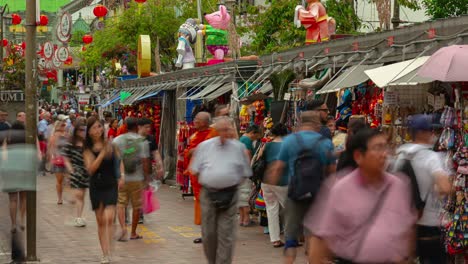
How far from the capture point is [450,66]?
30.5 feet

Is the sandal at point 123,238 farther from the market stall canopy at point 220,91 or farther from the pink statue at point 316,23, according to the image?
the pink statue at point 316,23

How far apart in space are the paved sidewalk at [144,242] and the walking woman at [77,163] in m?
0.71

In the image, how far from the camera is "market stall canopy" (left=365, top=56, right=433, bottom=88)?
10.2 metres

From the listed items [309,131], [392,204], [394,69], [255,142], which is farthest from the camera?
[255,142]

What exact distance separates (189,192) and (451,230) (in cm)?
982

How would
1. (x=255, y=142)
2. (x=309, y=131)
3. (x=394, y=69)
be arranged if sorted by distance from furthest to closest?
A: (x=255, y=142) → (x=394, y=69) → (x=309, y=131)

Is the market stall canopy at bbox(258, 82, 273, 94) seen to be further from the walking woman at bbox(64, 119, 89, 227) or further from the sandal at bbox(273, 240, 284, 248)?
the sandal at bbox(273, 240, 284, 248)

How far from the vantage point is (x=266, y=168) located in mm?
12281

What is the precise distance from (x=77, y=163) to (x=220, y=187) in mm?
4548

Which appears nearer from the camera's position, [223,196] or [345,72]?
[223,196]

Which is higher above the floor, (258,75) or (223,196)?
(258,75)

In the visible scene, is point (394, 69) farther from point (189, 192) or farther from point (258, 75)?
point (189, 192)

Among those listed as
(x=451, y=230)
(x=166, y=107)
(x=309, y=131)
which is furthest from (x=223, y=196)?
(x=166, y=107)

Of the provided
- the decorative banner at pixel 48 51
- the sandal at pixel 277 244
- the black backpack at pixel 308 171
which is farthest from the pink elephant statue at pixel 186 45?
the black backpack at pixel 308 171
